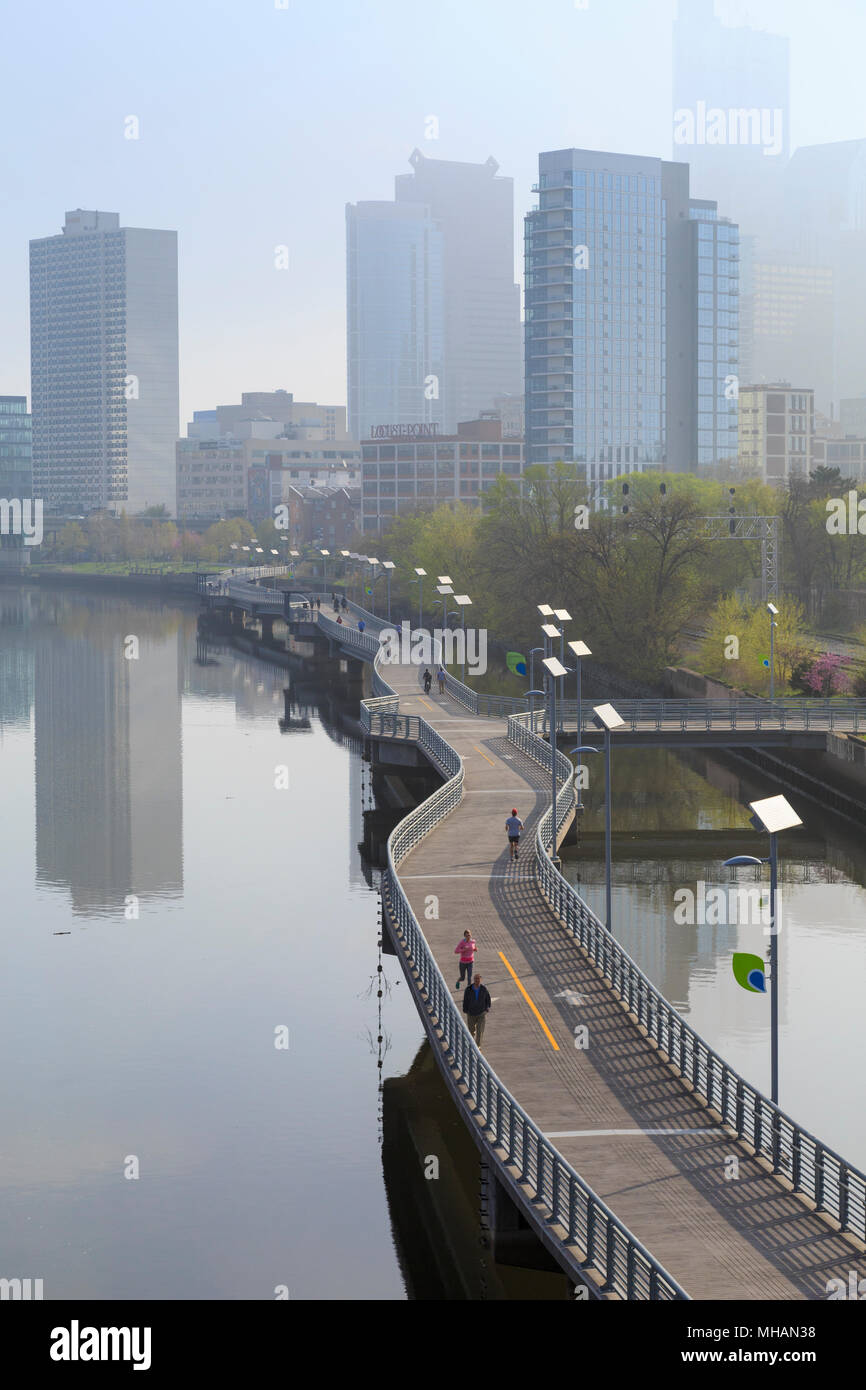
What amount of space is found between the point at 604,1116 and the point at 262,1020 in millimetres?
13231

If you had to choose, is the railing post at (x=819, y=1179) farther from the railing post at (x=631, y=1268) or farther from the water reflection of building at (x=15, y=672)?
the water reflection of building at (x=15, y=672)

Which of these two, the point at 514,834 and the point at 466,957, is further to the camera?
the point at 514,834

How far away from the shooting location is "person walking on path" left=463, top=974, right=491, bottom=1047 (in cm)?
2714

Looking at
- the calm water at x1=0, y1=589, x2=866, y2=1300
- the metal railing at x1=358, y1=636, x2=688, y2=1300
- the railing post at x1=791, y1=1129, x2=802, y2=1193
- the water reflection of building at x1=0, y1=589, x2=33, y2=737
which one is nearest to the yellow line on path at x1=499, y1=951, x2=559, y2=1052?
the metal railing at x1=358, y1=636, x2=688, y2=1300

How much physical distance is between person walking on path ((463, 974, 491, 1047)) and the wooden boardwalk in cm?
34

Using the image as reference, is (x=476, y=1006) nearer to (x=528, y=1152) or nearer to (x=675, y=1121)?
(x=675, y=1121)

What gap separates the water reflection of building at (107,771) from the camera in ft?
166

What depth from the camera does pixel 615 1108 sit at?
2414 cm

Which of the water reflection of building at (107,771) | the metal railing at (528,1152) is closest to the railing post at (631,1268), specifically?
the metal railing at (528,1152)

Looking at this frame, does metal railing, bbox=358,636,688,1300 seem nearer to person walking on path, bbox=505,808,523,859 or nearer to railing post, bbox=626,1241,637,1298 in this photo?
railing post, bbox=626,1241,637,1298

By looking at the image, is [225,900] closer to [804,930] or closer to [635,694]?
[804,930]

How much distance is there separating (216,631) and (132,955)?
10669 cm

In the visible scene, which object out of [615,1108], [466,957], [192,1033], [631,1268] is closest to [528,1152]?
[615,1108]

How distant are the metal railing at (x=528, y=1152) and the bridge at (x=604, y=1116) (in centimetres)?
4
